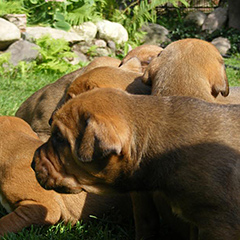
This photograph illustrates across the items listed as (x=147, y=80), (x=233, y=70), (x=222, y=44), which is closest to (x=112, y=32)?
(x=233, y=70)

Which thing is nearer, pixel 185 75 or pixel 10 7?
pixel 185 75

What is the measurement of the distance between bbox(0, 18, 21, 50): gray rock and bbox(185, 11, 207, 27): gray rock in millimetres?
9696

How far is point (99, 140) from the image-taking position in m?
2.84

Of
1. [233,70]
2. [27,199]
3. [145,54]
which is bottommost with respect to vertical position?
[233,70]

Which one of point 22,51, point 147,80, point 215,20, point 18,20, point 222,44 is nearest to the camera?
point 147,80

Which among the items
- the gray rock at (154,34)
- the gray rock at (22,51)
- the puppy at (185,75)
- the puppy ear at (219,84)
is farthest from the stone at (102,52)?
the puppy ear at (219,84)

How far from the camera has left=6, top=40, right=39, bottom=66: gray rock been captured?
9.84m

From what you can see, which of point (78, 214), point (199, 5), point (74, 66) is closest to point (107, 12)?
point (74, 66)

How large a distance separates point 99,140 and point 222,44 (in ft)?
45.8

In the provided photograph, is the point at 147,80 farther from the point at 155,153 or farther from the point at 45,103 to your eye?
the point at 45,103

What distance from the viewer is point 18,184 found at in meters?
4.14

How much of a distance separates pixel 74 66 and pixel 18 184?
22.2 feet

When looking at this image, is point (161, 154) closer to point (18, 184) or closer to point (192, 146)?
point (192, 146)

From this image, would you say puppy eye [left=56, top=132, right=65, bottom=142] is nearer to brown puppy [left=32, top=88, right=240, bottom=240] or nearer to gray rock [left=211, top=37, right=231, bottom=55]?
brown puppy [left=32, top=88, right=240, bottom=240]
